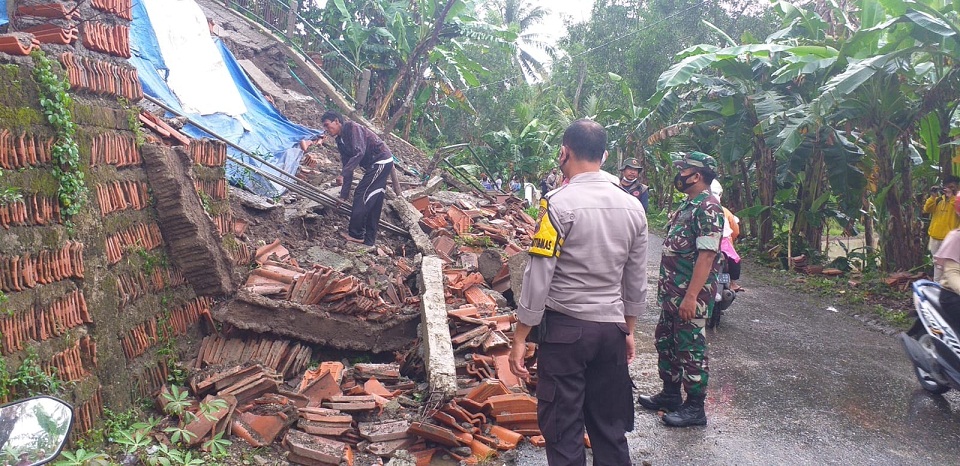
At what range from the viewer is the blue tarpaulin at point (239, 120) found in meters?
8.92

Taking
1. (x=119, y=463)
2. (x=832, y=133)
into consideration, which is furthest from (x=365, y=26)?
(x=119, y=463)

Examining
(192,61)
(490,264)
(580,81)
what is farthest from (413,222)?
(580,81)

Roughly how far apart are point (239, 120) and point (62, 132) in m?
7.09

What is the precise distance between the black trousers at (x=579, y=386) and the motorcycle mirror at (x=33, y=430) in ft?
6.63

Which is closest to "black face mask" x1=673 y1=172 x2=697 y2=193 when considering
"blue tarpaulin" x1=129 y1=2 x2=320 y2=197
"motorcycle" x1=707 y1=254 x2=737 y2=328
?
"motorcycle" x1=707 y1=254 x2=737 y2=328

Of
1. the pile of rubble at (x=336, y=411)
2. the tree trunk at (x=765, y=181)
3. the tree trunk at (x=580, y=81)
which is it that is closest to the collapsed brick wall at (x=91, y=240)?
the pile of rubble at (x=336, y=411)

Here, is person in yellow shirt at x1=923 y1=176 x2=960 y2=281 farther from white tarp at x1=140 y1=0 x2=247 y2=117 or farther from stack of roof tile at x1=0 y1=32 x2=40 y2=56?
white tarp at x1=140 y1=0 x2=247 y2=117

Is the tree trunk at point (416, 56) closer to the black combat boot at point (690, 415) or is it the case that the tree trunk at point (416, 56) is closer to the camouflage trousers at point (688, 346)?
the camouflage trousers at point (688, 346)

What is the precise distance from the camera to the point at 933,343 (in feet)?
17.2

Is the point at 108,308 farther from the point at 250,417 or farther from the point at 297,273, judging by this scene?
the point at 297,273

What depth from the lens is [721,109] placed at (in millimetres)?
12492

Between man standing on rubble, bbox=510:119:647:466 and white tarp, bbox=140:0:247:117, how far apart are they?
7.88 metres

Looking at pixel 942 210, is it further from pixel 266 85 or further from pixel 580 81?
pixel 580 81

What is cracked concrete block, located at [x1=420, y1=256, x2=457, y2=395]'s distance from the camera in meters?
4.49
